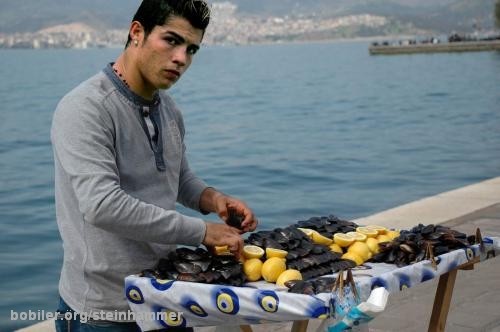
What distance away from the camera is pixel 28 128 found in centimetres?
3541

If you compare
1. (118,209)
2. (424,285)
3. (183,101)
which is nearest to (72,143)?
(118,209)

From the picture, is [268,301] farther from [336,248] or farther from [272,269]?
[336,248]

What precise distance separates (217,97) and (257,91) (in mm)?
6445

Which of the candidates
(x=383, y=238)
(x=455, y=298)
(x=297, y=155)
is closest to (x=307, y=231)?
(x=383, y=238)

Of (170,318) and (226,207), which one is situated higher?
(226,207)

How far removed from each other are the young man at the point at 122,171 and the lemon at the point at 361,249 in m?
0.51

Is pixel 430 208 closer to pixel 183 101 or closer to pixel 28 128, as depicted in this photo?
pixel 28 128

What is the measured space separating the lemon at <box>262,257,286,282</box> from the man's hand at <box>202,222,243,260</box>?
97 millimetres

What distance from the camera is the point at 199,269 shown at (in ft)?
9.46

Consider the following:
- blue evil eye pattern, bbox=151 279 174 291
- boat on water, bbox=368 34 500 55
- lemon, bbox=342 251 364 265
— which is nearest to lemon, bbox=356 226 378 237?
lemon, bbox=342 251 364 265

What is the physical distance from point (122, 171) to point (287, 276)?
604mm

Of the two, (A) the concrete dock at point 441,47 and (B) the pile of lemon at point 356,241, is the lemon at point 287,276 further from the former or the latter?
(A) the concrete dock at point 441,47

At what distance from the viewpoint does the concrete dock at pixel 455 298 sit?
15.9ft

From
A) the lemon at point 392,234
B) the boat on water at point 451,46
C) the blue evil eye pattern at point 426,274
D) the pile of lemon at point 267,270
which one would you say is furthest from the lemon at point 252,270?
the boat on water at point 451,46
